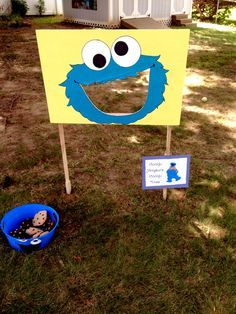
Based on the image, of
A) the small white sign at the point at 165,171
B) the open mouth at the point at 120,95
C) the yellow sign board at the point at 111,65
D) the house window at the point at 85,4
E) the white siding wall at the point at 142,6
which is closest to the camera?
the yellow sign board at the point at 111,65

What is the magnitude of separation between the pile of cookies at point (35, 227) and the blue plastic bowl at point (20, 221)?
0.14 ft

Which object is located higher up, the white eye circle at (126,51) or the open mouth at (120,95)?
the white eye circle at (126,51)

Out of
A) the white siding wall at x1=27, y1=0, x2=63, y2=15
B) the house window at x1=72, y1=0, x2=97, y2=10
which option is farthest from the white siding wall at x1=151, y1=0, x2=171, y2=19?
the white siding wall at x1=27, y1=0, x2=63, y2=15

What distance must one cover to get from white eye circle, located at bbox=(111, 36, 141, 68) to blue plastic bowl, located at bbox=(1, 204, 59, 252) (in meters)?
1.48

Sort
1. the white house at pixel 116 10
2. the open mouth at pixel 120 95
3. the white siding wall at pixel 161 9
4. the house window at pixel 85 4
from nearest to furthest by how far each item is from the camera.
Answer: the open mouth at pixel 120 95, the white house at pixel 116 10, the house window at pixel 85 4, the white siding wall at pixel 161 9

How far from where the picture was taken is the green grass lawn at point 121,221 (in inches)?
101

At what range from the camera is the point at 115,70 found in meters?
2.94

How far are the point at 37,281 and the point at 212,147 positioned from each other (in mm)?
3051

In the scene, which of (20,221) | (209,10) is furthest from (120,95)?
(209,10)

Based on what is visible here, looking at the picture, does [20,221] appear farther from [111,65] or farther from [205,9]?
[205,9]

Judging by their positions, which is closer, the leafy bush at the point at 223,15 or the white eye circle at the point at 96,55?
the white eye circle at the point at 96,55

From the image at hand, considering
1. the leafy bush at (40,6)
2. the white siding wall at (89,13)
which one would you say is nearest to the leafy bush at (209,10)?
the white siding wall at (89,13)

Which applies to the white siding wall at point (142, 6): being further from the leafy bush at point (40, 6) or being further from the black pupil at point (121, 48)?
the black pupil at point (121, 48)

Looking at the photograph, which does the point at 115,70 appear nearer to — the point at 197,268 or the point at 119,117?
the point at 119,117
